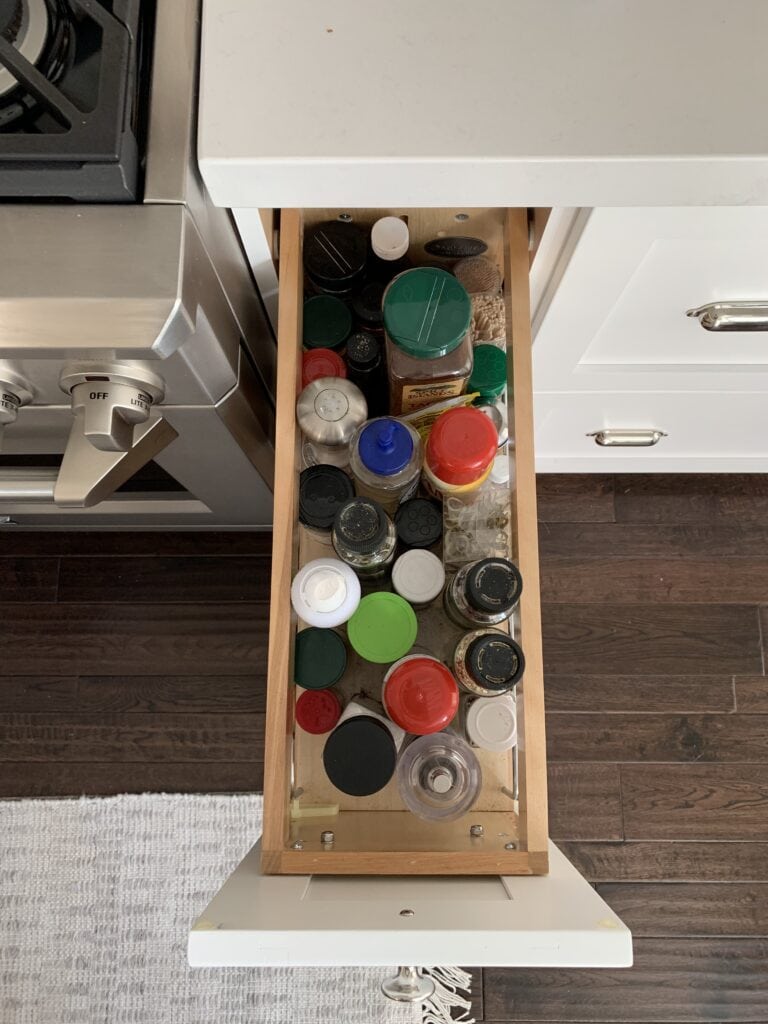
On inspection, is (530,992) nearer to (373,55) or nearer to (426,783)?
(426,783)

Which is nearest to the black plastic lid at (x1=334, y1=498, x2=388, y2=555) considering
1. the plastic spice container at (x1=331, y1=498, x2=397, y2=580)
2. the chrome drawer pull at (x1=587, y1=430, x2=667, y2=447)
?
the plastic spice container at (x1=331, y1=498, x2=397, y2=580)

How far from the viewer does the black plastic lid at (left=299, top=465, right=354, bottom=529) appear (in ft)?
2.20

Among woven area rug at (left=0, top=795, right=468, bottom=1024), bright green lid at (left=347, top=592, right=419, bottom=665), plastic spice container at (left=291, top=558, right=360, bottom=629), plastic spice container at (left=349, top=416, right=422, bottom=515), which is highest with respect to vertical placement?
plastic spice container at (left=349, top=416, right=422, bottom=515)

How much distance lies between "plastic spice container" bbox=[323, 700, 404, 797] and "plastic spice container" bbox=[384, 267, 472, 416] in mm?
303

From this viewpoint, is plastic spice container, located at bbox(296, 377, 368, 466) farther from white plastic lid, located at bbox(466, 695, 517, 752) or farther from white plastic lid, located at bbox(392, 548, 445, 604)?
white plastic lid, located at bbox(466, 695, 517, 752)

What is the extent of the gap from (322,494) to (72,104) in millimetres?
342

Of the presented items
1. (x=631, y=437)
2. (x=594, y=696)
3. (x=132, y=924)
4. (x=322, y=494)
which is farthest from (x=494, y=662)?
(x=132, y=924)

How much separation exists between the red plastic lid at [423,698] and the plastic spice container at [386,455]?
160 millimetres

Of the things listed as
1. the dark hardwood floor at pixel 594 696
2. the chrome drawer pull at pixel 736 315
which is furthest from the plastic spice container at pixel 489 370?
the dark hardwood floor at pixel 594 696

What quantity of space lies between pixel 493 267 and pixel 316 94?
28 cm

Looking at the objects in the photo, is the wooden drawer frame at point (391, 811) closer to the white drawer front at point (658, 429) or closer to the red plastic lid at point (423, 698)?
the red plastic lid at point (423, 698)

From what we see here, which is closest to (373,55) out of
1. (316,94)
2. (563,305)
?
(316,94)

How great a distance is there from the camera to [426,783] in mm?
647

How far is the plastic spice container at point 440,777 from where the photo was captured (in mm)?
642
